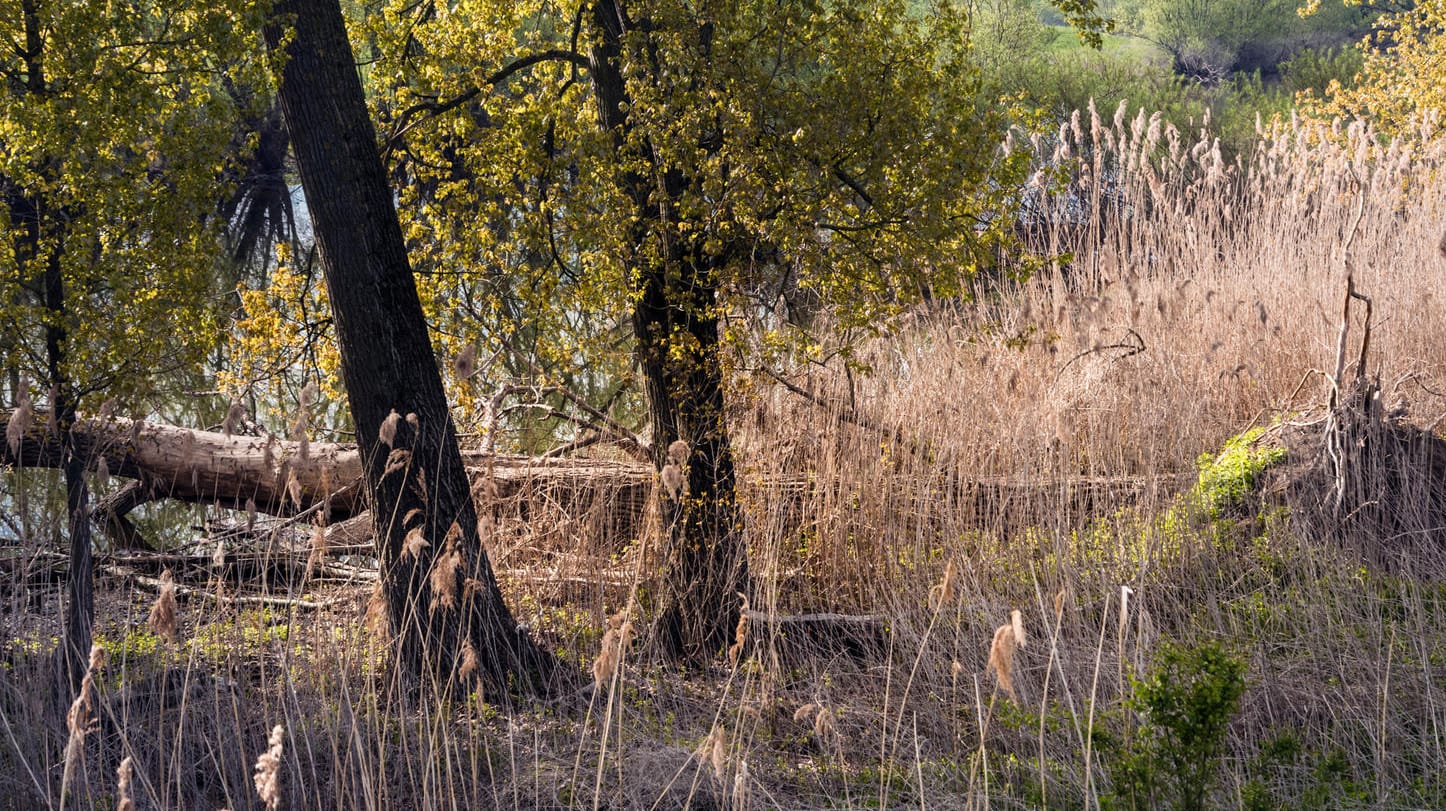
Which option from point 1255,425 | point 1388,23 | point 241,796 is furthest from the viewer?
point 1388,23

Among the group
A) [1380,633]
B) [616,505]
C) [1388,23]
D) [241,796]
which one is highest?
[1388,23]

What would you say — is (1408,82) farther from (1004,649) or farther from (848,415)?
(1004,649)

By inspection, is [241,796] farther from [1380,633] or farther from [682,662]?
[1380,633]

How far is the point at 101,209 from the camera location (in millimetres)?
4688

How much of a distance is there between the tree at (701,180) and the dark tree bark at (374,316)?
471 mm

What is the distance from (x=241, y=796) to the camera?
12.9 feet

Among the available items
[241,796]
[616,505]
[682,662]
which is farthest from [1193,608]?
[241,796]

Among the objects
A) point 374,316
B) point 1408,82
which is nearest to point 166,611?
point 374,316

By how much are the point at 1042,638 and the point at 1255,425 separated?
7.96ft

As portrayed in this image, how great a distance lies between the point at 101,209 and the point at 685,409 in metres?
2.37

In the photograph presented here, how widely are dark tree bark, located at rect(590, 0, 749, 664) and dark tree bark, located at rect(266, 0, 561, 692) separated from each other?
0.74m

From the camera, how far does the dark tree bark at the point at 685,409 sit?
198 inches

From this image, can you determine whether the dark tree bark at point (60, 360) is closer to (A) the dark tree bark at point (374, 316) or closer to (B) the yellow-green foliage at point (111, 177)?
(B) the yellow-green foliage at point (111, 177)

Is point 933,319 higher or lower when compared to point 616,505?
higher
